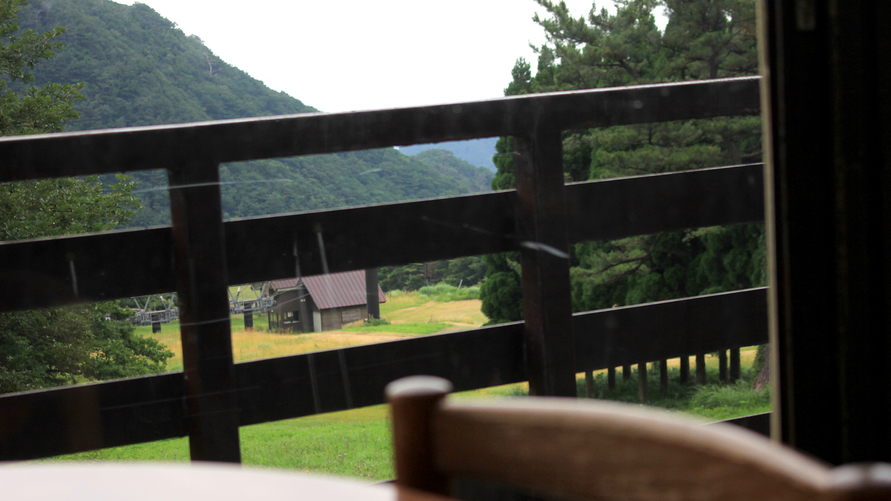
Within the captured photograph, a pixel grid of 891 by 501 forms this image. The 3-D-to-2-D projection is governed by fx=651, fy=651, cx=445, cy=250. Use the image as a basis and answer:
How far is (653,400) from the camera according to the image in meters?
1.32

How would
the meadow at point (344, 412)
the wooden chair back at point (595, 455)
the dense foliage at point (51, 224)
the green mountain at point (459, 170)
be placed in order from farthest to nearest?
the green mountain at point (459, 170) → the dense foliage at point (51, 224) → the meadow at point (344, 412) → the wooden chair back at point (595, 455)

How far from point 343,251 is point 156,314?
27 cm

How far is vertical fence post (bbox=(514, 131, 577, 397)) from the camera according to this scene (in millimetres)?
978

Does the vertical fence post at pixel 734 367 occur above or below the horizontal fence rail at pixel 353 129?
below

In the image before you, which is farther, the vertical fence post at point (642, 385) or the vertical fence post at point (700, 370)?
the vertical fence post at point (700, 370)

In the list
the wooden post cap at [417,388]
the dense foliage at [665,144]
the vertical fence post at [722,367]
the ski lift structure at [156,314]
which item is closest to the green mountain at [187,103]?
the ski lift structure at [156,314]

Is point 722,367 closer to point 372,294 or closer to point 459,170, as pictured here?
point 459,170

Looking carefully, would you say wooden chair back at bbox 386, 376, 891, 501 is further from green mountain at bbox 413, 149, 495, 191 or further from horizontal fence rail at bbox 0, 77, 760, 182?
green mountain at bbox 413, 149, 495, 191

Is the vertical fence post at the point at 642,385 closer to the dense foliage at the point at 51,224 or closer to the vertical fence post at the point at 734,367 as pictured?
the vertical fence post at the point at 734,367

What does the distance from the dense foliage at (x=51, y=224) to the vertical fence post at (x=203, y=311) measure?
0.11 metres

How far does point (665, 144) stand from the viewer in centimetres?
503

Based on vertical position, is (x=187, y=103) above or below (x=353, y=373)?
above

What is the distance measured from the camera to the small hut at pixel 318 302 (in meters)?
0.92

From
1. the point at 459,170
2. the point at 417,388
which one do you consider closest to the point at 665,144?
the point at 459,170
